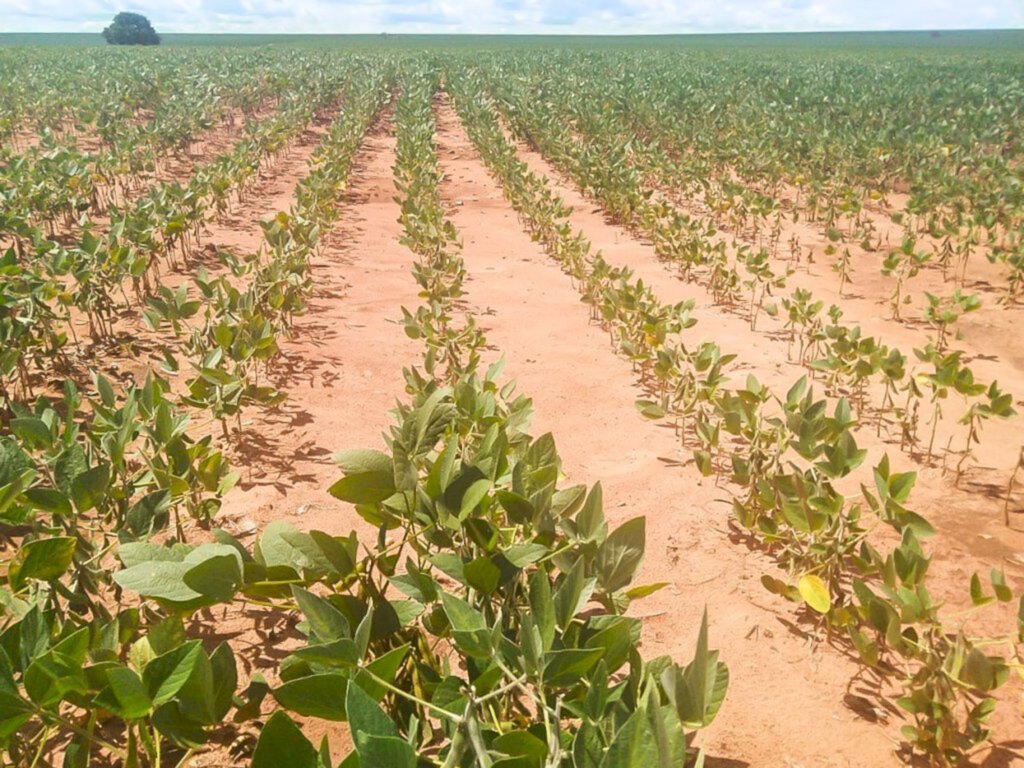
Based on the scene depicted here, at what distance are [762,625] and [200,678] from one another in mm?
1703

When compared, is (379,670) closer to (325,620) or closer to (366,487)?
(325,620)

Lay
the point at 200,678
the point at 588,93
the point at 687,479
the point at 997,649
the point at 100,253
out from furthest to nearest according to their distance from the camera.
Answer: the point at 588,93 → the point at 100,253 → the point at 687,479 → the point at 997,649 → the point at 200,678

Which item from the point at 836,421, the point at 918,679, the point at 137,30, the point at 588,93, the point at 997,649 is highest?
the point at 137,30

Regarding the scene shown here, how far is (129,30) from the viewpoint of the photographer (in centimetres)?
6475

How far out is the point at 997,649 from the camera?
7.37 feet

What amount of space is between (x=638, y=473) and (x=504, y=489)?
1863 millimetres

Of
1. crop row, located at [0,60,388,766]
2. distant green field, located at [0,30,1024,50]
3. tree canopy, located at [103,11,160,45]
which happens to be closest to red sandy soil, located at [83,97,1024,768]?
crop row, located at [0,60,388,766]

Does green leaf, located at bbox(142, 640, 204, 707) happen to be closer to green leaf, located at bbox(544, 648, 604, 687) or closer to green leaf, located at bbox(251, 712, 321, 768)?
green leaf, located at bbox(251, 712, 321, 768)

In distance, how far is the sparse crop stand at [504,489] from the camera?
3.76 feet

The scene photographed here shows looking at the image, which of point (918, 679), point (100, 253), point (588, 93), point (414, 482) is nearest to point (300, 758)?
point (414, 482)

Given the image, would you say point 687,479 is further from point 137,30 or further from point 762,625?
point 137,30

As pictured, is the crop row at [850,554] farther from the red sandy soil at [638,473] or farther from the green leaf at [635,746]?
the green leaf at [635,746]

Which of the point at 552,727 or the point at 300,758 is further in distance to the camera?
the point at 552,727

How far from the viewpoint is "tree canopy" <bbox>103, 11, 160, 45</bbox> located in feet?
212
